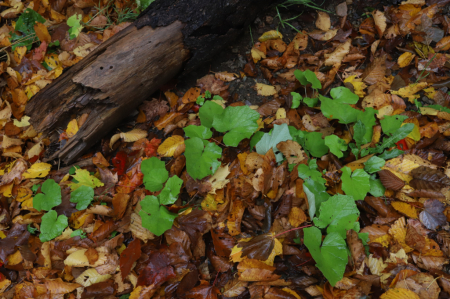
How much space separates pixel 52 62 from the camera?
3.07 meters

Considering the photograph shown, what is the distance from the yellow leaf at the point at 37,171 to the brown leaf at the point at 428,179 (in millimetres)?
2876

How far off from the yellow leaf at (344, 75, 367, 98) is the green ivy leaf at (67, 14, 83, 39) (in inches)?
115

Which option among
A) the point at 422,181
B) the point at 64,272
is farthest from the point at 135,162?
the point at 422,181

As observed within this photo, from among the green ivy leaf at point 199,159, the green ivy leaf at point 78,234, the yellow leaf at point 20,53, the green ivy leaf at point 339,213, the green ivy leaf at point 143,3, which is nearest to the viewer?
the green ivy leaf at point 339,213

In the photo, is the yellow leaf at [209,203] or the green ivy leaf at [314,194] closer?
the green ivy leaf at [314,194]

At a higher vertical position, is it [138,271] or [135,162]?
[135,162]

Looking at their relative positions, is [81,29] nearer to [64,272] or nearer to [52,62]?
[52,62]

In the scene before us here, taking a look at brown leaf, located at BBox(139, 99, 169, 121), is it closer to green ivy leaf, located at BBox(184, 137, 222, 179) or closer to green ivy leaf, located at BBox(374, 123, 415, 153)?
green ivy leaf, located at BBox(184, 137, 222, 179)

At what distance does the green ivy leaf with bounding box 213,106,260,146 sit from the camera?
2041mm

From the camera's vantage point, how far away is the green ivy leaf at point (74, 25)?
124 inches

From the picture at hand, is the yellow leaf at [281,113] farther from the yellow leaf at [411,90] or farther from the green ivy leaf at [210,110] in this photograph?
the yellow leaf at [411,90]

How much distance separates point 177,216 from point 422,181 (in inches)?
66.9

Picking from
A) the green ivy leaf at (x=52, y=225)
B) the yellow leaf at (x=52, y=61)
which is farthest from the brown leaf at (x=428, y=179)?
the yellow leaf at (x=52, y=61)

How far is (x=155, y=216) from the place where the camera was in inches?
73.4
